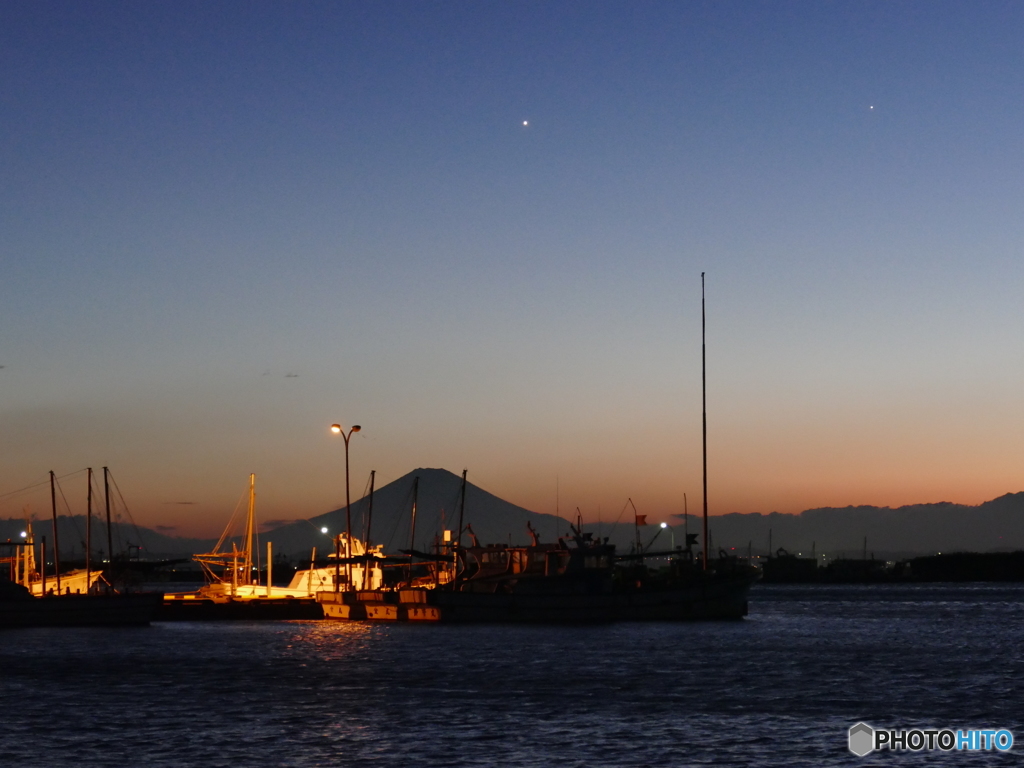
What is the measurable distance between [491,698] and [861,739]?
12.2 meters

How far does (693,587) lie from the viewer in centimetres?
7988

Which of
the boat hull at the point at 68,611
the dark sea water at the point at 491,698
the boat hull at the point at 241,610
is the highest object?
the dark sea water at the point at 491,698

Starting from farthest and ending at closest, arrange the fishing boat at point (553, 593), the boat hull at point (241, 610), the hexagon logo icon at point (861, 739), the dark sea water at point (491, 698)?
the boat hull at point (241, 610), the fishing boat at point (553, 593), the dark sea water at point (491, 698), the hexagon logo icon at point (861, 739)

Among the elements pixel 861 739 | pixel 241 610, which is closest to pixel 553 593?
pixel 241 610

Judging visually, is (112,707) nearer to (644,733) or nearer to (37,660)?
(644,733)

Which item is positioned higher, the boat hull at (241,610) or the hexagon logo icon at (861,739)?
the hexagon logo icon at (861,739)

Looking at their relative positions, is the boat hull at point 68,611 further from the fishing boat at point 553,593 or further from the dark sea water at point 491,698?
the fishing boat at point 553,593

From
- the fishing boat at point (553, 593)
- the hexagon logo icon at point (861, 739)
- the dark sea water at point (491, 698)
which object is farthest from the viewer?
the fishing boat at point (553, 593)

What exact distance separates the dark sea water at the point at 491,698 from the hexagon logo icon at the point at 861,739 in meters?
0.35

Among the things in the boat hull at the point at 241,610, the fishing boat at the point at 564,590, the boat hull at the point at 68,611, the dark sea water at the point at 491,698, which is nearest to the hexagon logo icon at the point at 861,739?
the dark sea water at the point at 491,698

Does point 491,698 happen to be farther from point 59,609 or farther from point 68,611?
point 59,609

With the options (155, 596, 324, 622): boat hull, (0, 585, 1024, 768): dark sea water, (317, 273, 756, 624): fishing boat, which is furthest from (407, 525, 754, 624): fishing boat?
(155, 596, 324, 622): boat hull

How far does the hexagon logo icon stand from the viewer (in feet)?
93.8

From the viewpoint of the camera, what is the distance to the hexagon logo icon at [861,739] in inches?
1126
